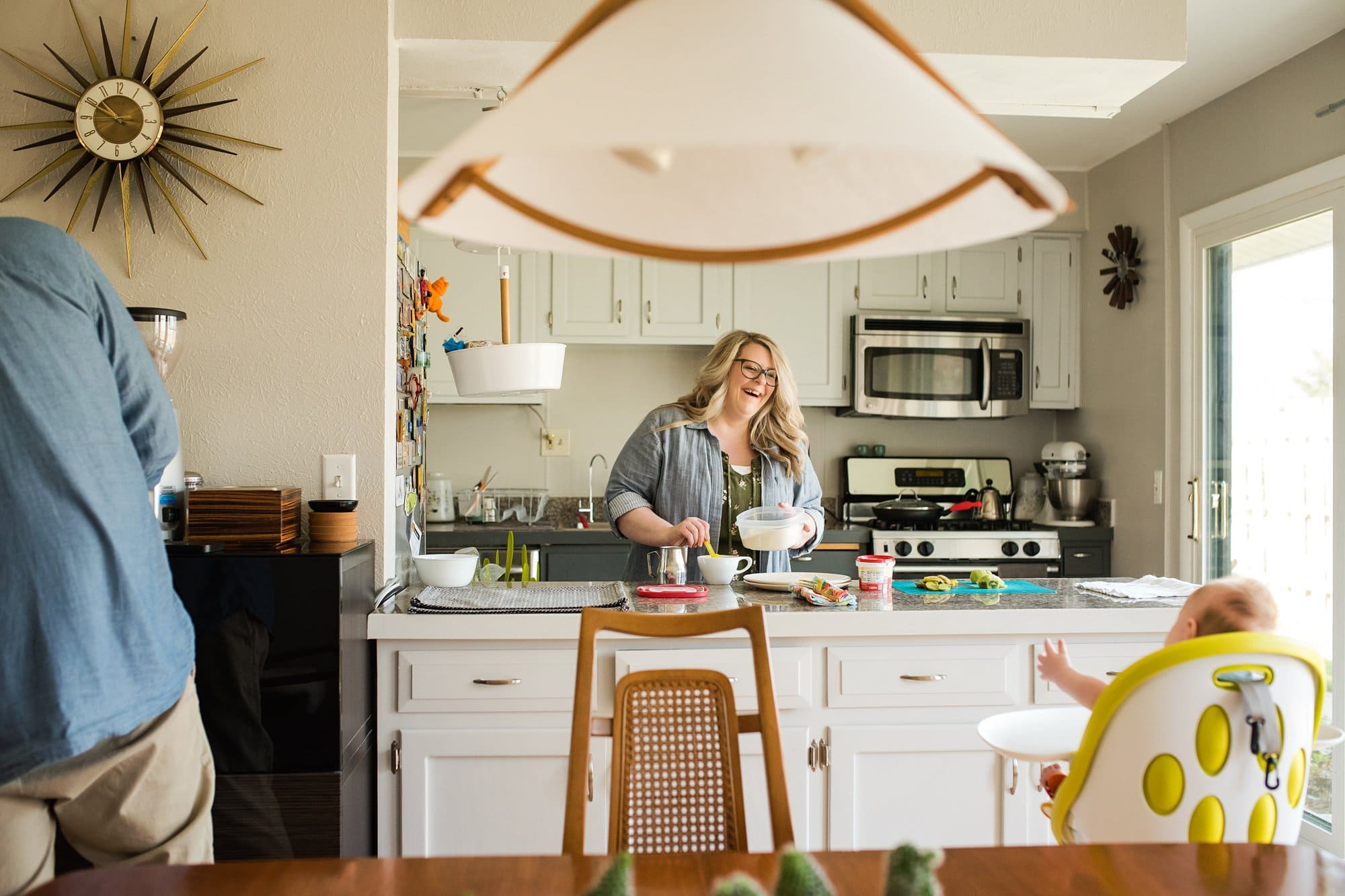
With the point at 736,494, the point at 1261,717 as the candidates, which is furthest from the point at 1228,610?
the point at 736,494

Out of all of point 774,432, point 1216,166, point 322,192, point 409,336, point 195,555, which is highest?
point 1216,166

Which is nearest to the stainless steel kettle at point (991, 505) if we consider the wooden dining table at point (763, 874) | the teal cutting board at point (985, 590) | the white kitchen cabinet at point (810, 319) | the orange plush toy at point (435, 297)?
the white kitchen cabinet at point (810, 319)

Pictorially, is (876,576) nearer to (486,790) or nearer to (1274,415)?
(486,790)

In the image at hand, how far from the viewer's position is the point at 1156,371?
398cm

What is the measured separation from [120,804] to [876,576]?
1710mm

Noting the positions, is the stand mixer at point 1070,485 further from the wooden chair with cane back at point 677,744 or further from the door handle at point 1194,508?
the wooden chair with cane back at point 677,744

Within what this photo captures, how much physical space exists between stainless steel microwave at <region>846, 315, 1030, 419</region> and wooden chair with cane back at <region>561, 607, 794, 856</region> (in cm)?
304

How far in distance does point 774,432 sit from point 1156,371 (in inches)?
81.1

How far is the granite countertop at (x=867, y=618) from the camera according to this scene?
2172mm

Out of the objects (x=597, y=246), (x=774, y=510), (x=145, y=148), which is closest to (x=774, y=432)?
(x=774, y=510)

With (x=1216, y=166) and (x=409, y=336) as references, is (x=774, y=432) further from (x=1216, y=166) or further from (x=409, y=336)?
(x=1216, y=166)

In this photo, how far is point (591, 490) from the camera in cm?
460

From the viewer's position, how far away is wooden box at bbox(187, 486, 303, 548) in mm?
2041

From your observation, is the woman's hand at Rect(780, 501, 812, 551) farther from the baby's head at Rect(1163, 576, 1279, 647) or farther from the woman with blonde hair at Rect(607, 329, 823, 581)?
the baby's head at Rect(1163, 576, 1279, 647)
